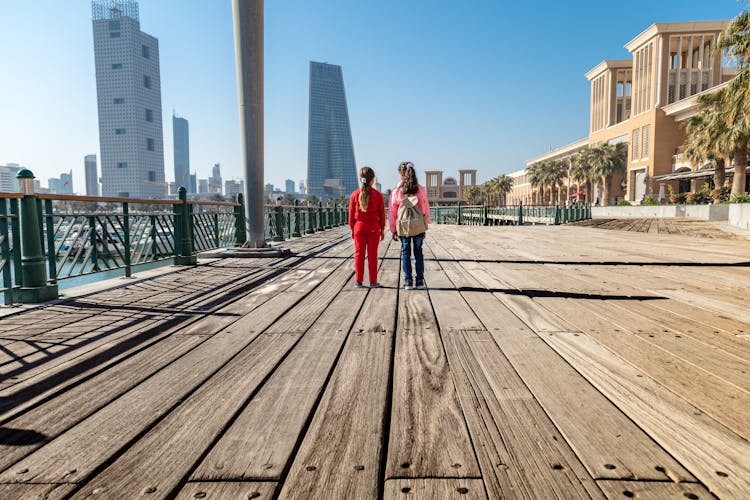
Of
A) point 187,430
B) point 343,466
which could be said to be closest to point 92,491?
point 187,430

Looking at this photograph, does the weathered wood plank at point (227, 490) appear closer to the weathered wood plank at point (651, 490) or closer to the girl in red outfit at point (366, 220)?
the weathered wood plank at point (651, 490)

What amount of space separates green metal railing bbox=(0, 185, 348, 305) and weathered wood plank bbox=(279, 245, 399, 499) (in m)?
4.13

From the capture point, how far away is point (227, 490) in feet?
5.04

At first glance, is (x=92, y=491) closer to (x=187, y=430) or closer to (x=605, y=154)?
(x=187, y=430)

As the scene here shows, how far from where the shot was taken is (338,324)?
12.8 feet

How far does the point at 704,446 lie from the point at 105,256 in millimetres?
7158

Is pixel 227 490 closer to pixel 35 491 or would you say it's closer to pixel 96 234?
pixel 35 491

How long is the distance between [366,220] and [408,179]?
800mm

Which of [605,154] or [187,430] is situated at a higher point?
[605,154]

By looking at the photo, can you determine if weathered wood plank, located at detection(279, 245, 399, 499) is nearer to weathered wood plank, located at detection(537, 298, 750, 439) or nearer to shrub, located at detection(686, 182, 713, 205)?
weathered wood plank, located at detection(537, 298, 750, 439)

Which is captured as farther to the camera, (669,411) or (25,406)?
(25,406)

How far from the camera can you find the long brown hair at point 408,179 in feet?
19.5

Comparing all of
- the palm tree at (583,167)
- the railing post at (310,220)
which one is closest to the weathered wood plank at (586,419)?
the railing post at (310,220)

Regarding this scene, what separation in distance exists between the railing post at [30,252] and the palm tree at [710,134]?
35535 millimetres
